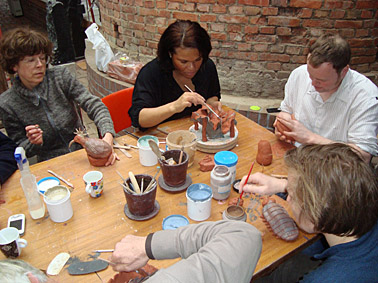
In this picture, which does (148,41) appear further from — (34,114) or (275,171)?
(275,171)

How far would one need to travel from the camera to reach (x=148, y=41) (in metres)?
3.91

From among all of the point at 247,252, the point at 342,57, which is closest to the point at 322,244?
the point at 247,252

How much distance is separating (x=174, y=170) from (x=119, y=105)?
1.14 meters

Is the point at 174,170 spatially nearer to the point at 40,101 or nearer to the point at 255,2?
the point at 40,101

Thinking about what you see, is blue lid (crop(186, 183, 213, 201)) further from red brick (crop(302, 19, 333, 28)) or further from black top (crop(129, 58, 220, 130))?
red brick (crop(302, 19, 333, 28))

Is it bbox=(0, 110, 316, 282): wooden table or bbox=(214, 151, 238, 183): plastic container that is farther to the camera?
bbox=(214, 151, 238, 183): plastic container

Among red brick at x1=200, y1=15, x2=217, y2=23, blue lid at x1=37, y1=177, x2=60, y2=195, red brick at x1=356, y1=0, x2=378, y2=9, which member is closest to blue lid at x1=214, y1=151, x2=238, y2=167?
blue lid at x1=37, y1=177, x2=60, y2=195

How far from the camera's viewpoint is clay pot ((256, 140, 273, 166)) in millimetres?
1790

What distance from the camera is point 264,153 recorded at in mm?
1802

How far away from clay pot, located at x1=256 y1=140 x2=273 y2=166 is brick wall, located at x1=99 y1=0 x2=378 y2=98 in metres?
1.93

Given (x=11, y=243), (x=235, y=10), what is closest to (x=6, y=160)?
(x=11, y=243)

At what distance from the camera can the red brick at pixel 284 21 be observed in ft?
10.4

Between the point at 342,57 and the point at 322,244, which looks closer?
the point at 322,244

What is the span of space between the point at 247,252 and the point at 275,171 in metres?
0.85
